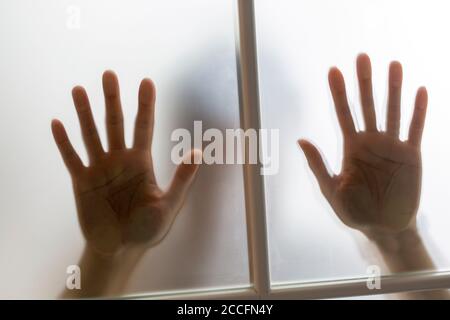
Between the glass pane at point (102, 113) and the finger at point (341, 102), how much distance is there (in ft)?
0.90

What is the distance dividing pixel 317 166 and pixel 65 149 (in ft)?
2.17

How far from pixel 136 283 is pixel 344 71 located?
0.83 m

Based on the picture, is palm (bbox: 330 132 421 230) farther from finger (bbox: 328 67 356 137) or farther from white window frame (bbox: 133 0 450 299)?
white window frame (bbox: 133 0 450 299)

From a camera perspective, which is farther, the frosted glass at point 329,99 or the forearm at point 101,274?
the frosted glass at point 329,99

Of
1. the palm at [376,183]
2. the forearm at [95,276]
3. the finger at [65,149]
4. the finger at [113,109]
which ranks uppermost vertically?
the finger at [113,109]

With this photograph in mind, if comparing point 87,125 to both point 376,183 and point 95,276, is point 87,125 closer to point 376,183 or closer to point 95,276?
point 95,276

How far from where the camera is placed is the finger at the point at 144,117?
109 cm

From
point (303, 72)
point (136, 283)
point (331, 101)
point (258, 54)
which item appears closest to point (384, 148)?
point (331, 101)

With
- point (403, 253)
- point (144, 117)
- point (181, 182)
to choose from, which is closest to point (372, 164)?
point (403, 253)

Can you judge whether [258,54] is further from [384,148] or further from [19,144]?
[19,144]

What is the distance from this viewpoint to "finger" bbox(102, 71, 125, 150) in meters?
1.07

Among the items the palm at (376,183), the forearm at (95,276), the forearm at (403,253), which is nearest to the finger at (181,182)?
the forearm at (95,276)

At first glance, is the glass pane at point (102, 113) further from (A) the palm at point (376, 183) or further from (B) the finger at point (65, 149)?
(A) the palm at point (376, 183)

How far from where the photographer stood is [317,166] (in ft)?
3.69
